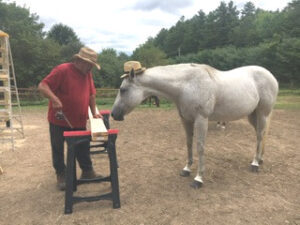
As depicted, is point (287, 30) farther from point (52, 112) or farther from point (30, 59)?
point (52, 112)

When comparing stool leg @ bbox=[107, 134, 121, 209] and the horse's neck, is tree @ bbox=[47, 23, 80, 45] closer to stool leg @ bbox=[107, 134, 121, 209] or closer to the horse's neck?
the horse's neck

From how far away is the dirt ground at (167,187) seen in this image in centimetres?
278

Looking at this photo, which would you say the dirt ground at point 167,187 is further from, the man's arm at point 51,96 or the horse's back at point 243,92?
the man's arm at point 51,96

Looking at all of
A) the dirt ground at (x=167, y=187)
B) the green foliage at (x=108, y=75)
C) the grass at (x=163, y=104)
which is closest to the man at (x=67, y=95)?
the dirt ground at (x=167, y=187)

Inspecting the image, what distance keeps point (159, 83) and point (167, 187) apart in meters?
1.50

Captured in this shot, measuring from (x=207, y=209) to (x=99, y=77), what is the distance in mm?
32571

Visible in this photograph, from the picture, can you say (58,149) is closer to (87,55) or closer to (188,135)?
(87,55)

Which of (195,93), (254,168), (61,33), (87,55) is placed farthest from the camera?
(61,33)

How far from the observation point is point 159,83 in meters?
3.33

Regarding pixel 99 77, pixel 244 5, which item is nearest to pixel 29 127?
pixel 99 77

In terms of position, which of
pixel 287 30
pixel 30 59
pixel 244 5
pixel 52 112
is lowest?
pixel 52 112

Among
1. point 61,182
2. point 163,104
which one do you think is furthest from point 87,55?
point 163,104

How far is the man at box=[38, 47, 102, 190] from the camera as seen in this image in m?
3.06

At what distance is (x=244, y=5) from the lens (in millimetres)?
75125
